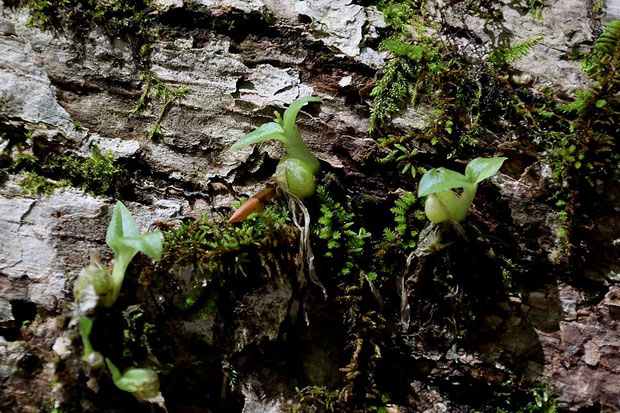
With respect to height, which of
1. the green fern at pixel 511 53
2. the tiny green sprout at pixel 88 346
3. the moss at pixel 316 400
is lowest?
the moss at pixel 316 400

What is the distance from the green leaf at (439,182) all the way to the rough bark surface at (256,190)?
361mm

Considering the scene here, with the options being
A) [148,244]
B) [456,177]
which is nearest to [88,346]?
[148,244]

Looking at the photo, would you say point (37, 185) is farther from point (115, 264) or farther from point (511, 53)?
point (511, 53)

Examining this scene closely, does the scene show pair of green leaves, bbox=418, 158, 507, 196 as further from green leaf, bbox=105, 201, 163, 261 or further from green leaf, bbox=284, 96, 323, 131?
green leaf, bbox=105, 201, 163, 261

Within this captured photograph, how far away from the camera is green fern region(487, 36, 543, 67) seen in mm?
2332

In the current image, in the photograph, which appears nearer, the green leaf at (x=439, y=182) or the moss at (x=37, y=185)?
the green leaf at (x=439, y=182)

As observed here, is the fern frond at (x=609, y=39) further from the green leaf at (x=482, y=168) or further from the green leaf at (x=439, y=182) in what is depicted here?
the green leaf at (x=439, y=182)

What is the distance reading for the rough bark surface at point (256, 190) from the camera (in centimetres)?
204

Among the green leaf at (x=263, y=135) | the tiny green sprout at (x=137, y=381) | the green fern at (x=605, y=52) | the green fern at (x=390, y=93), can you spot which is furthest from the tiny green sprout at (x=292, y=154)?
the green fern at (x=605, y=52)

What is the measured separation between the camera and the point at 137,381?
1.82 meters

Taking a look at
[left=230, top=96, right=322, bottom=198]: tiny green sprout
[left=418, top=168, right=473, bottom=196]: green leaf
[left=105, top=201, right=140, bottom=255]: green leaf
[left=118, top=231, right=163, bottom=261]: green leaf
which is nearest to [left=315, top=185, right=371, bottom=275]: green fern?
[left=230, top=96, right=322, bottom=198]: tiny green sprout

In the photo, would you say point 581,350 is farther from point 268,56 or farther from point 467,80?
point 268,56

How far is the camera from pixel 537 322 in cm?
215

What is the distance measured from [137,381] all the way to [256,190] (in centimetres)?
103
